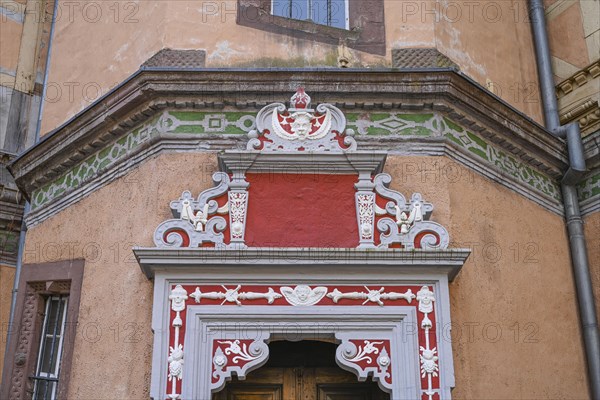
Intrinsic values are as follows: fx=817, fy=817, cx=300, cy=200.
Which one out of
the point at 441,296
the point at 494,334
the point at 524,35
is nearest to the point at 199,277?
the point at 441,296

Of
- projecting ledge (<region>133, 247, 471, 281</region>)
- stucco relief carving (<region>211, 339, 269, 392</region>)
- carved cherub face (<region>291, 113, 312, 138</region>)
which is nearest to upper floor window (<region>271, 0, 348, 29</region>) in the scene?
carved cherub face (<region>291, 113, 312, 138</region>)

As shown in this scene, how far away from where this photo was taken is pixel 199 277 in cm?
689

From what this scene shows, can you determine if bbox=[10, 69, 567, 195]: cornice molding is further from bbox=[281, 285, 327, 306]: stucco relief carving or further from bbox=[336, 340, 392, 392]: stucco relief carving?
bbox=[336, 340, 392, 392]: stucco relief carving

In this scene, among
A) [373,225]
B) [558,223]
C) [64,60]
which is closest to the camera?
[373,225]

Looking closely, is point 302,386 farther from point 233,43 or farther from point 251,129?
point 233,43

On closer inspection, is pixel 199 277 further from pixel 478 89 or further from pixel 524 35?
pixel 524 35

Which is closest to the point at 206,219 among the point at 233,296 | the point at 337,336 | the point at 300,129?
the point at 233,296

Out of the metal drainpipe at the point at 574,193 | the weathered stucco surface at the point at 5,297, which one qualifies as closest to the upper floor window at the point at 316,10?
the metal drainpipe at the point at 574,193

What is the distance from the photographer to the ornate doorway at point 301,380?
24.4 feet

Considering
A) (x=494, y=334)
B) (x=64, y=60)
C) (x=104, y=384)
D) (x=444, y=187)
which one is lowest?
(x=104, y=384)

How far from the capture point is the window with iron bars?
822 centimetres

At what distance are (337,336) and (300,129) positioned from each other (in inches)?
78.0

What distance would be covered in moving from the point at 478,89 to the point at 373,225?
6.35 ft

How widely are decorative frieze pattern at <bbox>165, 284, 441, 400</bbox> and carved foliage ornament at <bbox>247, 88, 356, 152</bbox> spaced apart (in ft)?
4.45
